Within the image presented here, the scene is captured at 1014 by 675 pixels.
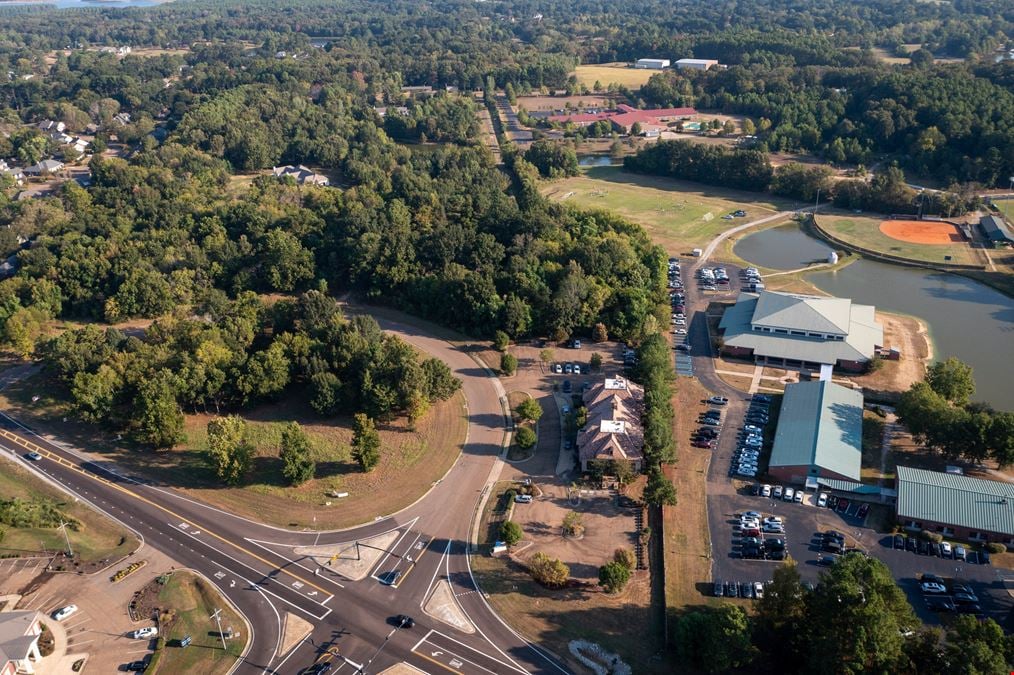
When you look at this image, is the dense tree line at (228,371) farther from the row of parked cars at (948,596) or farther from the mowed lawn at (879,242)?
the mowed lawn at (879,242)

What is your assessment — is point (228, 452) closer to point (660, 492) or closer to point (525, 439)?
point (525, 439)

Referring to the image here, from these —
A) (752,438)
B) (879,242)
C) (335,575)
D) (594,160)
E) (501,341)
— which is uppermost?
(594,160)

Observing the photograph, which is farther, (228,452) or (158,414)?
(158,414)

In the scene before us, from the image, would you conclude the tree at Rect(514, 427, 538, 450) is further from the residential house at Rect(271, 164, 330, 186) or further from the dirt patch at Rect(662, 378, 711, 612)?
the residential house at Rect(271, 164, 330, 186)

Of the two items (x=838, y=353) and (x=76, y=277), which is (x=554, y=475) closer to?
A: (x=838, y=353)

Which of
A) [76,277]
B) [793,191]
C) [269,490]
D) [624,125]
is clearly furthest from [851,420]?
[624,125]

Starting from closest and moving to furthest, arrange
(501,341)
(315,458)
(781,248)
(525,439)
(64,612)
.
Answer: (64,612) → (525,439) → (315,458) → (501,341) → (781,248)

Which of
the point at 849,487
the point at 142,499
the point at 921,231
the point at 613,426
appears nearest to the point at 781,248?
the point at 921,231

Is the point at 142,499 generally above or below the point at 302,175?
below
